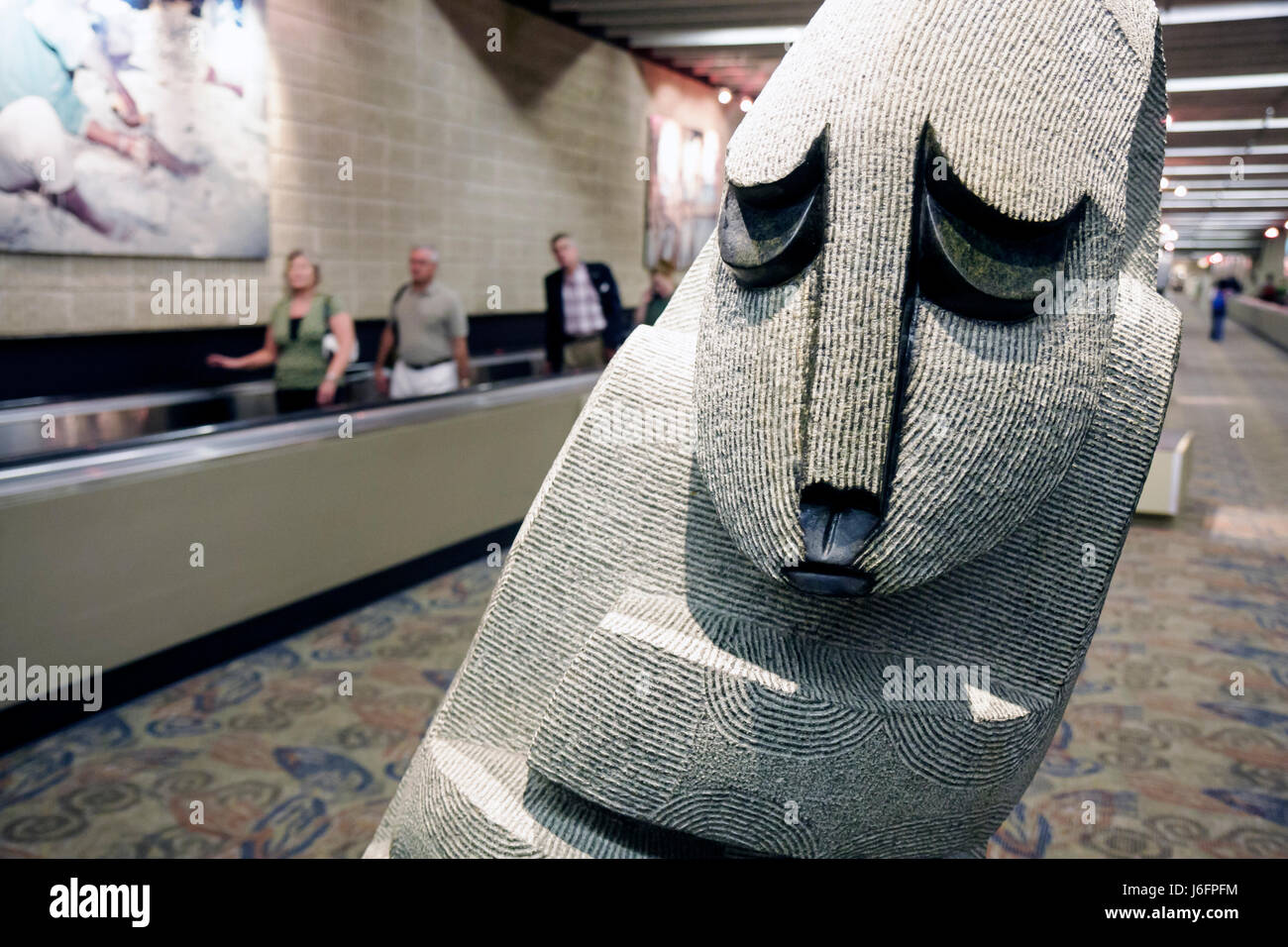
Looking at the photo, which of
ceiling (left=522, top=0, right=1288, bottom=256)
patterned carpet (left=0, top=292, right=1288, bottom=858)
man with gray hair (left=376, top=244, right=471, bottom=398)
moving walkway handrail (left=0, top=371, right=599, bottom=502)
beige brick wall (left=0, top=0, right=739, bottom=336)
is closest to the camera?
patterned carpet (left=0, top=292, right=1288, bottom=858)

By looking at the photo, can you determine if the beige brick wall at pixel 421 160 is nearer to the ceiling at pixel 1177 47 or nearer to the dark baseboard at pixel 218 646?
the ceiling at pixel 1177 47

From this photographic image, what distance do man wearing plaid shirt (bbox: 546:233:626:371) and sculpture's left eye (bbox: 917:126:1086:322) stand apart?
634cm

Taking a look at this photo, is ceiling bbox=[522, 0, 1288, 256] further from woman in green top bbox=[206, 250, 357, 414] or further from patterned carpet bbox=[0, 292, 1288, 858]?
woman in green top bbox=[206, 250, 357, 414]

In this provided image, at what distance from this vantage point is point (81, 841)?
3059mm

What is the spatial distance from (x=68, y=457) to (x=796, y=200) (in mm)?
3391

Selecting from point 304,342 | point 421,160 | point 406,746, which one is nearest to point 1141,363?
point 406,746

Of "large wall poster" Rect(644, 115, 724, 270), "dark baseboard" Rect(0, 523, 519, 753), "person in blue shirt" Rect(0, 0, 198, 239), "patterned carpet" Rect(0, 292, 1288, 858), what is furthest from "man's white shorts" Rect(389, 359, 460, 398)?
"large wall poster" Rect(644, 115, 724, 270)

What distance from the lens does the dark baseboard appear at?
3758 mm

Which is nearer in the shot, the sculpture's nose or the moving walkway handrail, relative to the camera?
the sculpture's nose

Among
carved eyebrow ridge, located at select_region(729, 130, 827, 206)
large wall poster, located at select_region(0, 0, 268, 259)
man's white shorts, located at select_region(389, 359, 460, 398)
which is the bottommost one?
man's white shorts, located at select_region(389, 359, 460, 398)

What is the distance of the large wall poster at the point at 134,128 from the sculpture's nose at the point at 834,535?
6.28m

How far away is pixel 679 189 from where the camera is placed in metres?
14.4

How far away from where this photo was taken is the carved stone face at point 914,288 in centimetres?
119

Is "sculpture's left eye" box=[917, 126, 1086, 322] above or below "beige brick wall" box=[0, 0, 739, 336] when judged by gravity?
below
